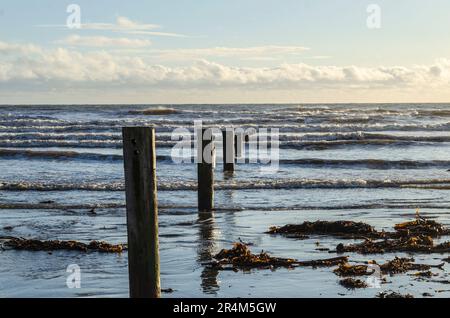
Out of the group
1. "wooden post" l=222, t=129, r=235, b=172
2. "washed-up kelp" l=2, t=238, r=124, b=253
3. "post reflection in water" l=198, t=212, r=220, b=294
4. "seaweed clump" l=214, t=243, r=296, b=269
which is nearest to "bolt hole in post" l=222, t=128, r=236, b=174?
"wooden post" l=222, t=129, r=235, b=172

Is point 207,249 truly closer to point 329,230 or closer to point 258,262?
point 258,262

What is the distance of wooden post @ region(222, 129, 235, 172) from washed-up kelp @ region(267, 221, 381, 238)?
27.9 ft

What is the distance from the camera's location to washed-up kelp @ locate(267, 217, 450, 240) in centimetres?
1115

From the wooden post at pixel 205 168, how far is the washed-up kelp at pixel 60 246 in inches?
134

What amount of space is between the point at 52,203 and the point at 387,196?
25.3 ft

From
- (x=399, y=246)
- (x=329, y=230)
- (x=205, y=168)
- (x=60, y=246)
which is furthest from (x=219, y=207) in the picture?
(x=399, y=246)

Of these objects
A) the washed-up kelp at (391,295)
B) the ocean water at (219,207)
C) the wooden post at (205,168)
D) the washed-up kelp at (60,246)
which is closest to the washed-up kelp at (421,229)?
the ocean water at (219,207)

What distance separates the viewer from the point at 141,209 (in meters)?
6.51

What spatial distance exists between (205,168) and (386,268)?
5653 millimetres

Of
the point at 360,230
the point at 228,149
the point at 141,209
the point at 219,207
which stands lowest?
the point at 219,207

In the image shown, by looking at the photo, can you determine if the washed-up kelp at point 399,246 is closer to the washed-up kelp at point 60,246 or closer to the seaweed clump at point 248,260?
the seaweed clump at point 248,260

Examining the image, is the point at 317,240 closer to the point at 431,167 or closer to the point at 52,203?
the point at 52,203
